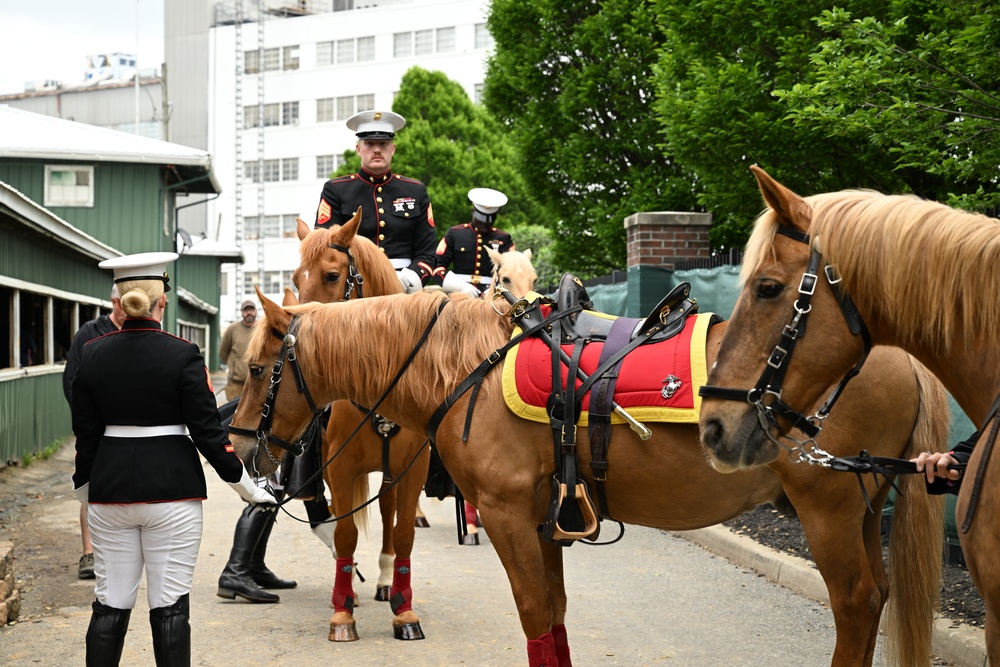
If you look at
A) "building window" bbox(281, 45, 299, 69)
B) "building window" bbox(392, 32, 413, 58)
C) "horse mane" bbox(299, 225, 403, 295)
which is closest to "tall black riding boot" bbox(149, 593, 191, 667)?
"horse mane" bbox(299, 225, 403, 295)

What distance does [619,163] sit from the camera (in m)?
18.5

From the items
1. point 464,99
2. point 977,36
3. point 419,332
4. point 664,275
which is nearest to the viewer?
point 419,332

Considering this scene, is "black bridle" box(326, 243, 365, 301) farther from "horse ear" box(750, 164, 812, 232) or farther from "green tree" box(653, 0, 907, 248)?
"green tree" box(653, 0, 907, 248)

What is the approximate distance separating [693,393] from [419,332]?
4.43 ft

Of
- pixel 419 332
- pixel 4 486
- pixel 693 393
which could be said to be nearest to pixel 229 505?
pixel 4 486

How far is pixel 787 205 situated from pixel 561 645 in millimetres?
2601

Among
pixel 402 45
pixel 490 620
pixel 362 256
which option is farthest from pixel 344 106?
pixel 490 620

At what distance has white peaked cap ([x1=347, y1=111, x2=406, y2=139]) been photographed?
723cm

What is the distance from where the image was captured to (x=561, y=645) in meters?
4.84

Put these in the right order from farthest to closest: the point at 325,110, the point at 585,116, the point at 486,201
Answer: the point at 325,110 → the point at 585,116 → the point at 486,201

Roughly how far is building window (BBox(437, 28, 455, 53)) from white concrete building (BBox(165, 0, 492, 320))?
1.54 m

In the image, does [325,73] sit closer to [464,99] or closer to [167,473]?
[464,99]

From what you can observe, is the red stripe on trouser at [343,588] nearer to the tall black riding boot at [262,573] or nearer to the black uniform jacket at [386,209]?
the tall black riding boot at [262,573]

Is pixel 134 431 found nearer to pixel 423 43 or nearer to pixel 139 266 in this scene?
pixel 139 266
